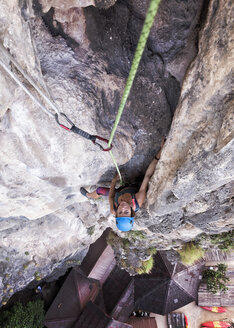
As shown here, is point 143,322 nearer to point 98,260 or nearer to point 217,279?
point 98,260

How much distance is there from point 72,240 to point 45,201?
297cm

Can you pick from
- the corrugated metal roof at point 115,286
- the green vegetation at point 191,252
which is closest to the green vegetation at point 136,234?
the green vegetation at point 191,252

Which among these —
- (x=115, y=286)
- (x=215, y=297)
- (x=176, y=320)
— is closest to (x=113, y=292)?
(x=115, y=286)

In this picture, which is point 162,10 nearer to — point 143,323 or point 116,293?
point 116,293

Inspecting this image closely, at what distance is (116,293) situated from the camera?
8.38 m

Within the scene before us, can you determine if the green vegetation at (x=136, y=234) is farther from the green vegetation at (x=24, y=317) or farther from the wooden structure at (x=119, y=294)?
the green vegetation at (x=24, y=317)

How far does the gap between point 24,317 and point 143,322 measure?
14.0ft

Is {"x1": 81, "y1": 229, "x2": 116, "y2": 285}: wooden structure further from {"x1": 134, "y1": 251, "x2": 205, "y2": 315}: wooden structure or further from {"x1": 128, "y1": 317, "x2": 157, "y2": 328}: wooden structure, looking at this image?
{"x1": 128, "y1": 317, "x2": 157, "y2": 328}: wooden structure

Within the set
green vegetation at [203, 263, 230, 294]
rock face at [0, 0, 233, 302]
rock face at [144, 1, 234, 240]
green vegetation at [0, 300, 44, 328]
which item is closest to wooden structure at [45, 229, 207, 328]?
green vegetation at [203, 263, 230, 294]

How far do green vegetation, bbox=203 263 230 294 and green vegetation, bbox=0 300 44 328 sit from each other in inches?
217

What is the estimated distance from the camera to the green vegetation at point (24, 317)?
238 inches

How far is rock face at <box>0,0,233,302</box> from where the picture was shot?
65.0 inches

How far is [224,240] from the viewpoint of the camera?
14.6 ft

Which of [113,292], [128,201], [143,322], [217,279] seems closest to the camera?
[128,201]
